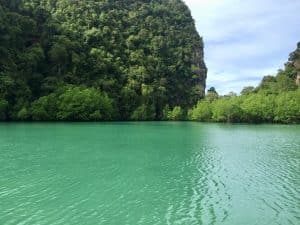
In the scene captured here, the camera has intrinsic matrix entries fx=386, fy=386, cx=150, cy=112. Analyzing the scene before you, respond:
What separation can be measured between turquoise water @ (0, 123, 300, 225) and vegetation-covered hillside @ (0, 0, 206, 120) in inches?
2220

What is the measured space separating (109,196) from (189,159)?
46.7ft

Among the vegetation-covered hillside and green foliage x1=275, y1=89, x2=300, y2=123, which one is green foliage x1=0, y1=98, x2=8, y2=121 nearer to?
the vegetation-covered hillside

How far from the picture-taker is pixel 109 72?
11600 cm

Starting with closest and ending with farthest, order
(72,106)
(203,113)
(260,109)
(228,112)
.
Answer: (72,106) < (260,109) < (228,112) < (203,113)

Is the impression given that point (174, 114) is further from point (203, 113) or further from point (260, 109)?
point (260, 109)

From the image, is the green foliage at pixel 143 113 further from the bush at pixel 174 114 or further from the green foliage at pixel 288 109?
the green foliage at pixel 288 109

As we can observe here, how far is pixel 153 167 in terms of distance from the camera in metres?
28.8

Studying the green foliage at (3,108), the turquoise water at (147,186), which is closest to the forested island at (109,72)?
the green foliage at (3,108)

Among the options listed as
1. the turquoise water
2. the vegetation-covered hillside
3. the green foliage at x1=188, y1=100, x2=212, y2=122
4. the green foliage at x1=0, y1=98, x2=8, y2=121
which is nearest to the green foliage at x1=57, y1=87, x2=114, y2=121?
the vegetation-covered hillside

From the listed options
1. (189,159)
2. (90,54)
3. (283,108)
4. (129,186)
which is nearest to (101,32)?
(90,54)

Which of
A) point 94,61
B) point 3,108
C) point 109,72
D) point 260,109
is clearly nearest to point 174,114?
point 109,72

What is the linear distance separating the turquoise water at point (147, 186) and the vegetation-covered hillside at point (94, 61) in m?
56.4

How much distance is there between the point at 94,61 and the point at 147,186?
94.4 m

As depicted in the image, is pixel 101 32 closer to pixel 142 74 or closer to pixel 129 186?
pixel 142 74
